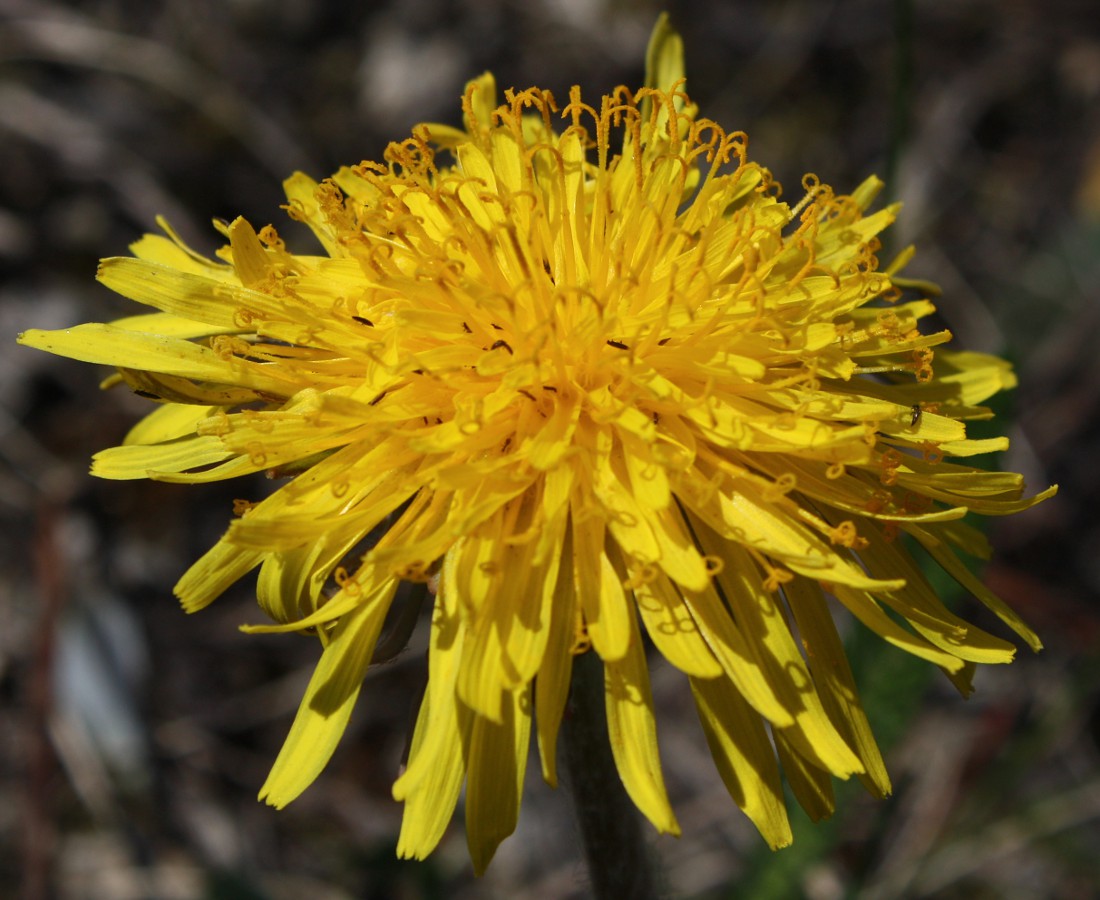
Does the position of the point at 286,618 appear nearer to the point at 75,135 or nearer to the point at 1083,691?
the point at 1083,691

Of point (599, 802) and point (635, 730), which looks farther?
point (599, 802)

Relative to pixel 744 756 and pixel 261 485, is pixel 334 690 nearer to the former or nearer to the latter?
pixel 744 756

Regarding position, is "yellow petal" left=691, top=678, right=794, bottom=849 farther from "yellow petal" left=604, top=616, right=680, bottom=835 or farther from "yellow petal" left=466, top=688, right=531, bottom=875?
"yellow petal" left=466, top=688, right=531, bottom=875

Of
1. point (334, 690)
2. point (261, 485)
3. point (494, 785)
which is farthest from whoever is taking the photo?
point (261, 485)

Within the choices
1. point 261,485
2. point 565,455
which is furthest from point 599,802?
point 261,485

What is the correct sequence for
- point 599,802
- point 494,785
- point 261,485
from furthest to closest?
point 261,485 → point 599,802 → point 494,785

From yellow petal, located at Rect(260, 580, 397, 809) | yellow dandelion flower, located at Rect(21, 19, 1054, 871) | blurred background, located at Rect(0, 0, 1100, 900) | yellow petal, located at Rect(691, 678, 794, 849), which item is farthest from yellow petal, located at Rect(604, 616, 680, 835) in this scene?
blurred background, located at Rect(0, 0, 1100, 900)

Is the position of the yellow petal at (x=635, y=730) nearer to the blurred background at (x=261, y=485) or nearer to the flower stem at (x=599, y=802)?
the flower stem at (x=599, y=802)
